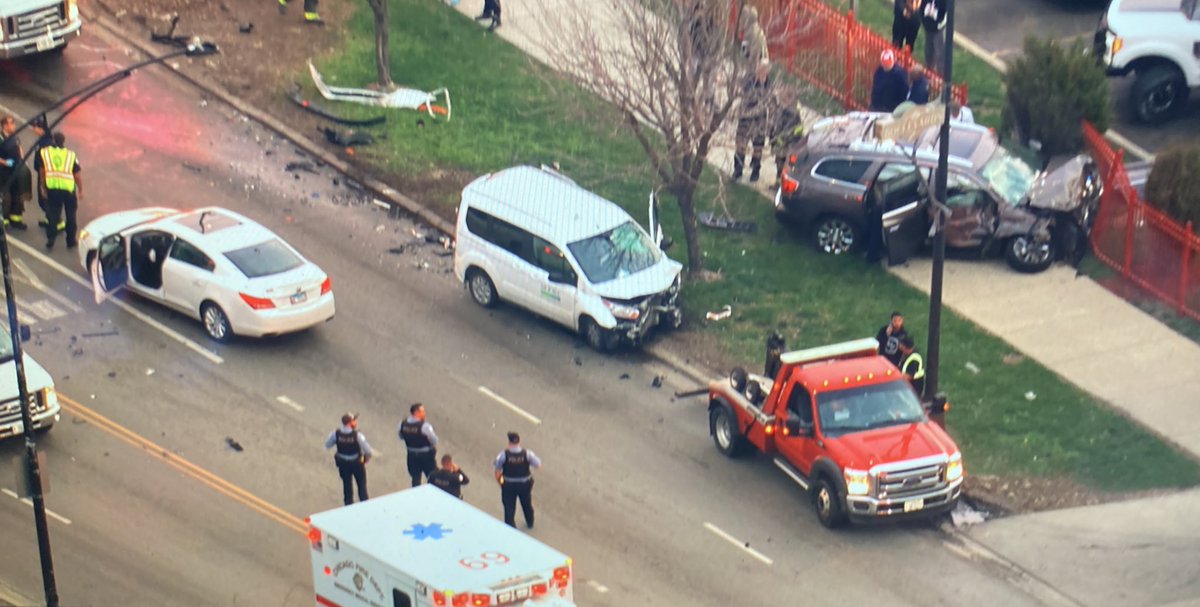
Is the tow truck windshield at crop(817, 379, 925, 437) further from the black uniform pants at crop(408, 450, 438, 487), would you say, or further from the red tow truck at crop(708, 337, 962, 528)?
the black uniform pants at crop(408, 450, 438, 487)

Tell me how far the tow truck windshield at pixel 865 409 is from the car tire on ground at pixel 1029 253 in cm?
620

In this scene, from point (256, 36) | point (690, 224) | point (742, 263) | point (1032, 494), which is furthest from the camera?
point (256, 36)

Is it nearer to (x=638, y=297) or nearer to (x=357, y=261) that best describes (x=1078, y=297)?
(x=638, y=297)

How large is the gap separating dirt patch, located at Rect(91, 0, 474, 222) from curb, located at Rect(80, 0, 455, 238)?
0.42ft

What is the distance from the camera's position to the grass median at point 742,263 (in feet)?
82.7

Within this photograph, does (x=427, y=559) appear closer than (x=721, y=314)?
Yes

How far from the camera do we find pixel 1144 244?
28.8 m

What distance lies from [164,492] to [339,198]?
8566mm

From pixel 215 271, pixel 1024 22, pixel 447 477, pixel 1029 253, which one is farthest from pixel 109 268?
pixel 1024 22

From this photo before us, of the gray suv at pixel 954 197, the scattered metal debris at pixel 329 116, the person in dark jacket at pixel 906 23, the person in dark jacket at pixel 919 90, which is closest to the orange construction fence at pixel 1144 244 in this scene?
the gray suv at pixel 954 197

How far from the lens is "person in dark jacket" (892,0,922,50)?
33.2 metres

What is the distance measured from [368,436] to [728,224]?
7955mm

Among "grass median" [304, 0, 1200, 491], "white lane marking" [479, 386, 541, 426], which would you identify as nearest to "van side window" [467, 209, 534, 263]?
"white lane marking" [479, 386, 541, 426]

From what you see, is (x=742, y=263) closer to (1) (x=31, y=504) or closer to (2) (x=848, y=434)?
(2) (x=848, y=434)
